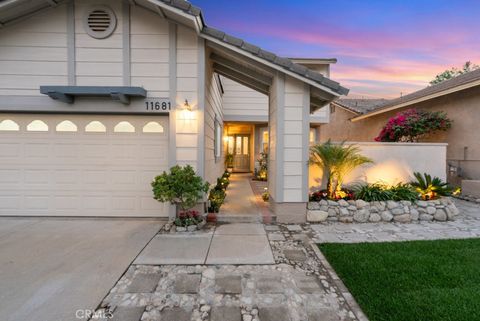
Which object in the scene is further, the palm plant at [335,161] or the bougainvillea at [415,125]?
the bougainvillea at [415,125]

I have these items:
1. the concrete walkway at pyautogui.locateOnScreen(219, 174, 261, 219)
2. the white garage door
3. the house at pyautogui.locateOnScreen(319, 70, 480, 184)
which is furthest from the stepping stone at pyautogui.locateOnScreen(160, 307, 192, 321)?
the house at pyautogui.locateOnScreen(319, 70, 480, 184)

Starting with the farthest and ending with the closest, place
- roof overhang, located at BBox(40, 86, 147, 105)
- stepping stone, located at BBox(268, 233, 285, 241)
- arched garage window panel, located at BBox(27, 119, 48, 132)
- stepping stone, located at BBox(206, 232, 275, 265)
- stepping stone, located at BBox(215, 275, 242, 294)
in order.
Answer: arched garage window panel, located at BBox(27, 119, 48, 132) < roof overhang, located at BBox(40, 86, 147, 105) < stepping stone, located at BBox(268, 233, 285, 241) < stepping stone, located at BBox(206, 232, 275, 265) < stepping stone, located at BBox(215, 275, 242, 294)

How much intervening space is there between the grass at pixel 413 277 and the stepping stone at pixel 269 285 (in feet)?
2.59

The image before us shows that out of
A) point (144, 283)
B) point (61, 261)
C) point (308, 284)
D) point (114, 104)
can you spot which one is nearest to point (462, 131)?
point (308, 284)

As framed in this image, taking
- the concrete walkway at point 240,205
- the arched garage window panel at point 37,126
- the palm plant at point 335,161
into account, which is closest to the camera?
the arched garage window panel at point 37,126

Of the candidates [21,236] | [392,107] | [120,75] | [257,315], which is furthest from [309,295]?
[392,107]

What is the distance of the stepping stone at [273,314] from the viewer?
208cm

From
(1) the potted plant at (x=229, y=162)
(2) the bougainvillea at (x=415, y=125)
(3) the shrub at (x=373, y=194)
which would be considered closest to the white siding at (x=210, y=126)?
(3) the shrub at (x=373, y=194)

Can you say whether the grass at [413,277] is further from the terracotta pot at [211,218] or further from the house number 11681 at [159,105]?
the house number 11681 at [159,105]

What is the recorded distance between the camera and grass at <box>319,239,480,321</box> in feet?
7.09

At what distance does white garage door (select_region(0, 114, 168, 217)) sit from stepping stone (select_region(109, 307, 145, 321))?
2984 mm

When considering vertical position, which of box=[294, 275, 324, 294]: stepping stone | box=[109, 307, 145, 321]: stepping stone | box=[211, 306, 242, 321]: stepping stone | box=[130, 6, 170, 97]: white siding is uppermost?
box=[130, 6, 170, 97]: white siding

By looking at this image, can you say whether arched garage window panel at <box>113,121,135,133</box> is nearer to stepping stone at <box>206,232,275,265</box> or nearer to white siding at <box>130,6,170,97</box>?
white siding at <box>130,6,170,97</box>
